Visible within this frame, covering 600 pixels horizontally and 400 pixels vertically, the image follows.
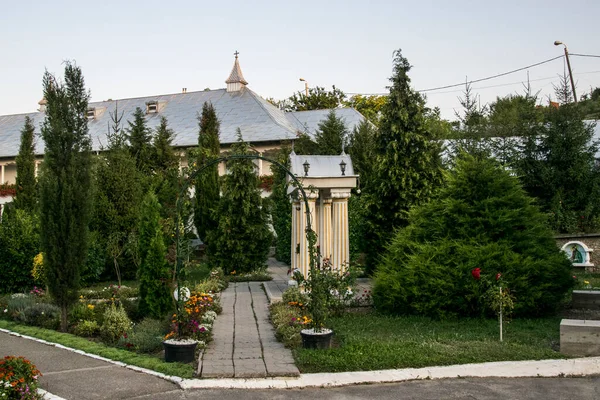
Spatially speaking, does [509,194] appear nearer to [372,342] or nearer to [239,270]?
[372,342]

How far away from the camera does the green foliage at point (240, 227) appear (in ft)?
66.5

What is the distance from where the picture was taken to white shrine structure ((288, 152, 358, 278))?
14782 mm

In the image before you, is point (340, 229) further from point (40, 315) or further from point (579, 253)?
point (579, 253)

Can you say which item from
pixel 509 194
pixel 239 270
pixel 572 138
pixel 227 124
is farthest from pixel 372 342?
pixel 227 124

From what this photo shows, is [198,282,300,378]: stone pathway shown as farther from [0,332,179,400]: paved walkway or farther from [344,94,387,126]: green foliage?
[344,94,387,126]: green foliage

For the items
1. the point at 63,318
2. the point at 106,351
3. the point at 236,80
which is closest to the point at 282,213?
the point at 63,318

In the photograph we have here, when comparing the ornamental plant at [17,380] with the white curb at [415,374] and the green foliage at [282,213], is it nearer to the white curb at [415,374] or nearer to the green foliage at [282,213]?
the white curb at [415,374]

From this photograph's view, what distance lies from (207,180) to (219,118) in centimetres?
940

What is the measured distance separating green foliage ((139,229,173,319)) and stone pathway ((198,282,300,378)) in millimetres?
1191

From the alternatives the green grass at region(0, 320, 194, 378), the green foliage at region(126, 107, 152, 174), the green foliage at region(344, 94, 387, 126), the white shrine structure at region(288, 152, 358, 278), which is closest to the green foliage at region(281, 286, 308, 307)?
the white shrine structure at region(288, 152, 358, 278)

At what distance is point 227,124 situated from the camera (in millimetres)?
33062

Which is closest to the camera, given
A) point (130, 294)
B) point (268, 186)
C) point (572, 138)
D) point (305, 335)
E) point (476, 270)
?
point (305, 335)

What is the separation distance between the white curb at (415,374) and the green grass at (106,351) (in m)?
0.14

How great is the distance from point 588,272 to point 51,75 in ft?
52.7
